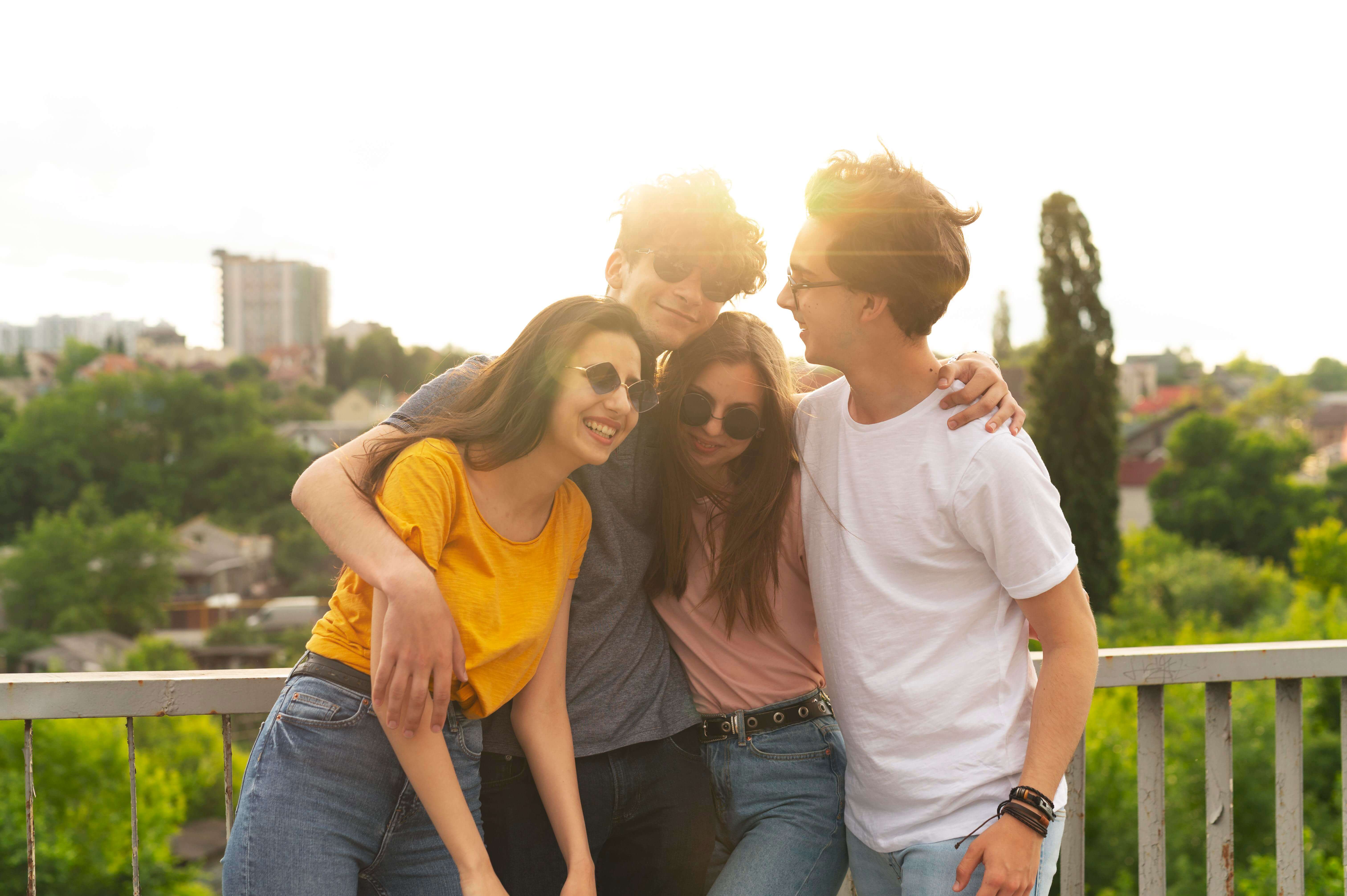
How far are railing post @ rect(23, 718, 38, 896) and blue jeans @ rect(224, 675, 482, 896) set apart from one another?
64 centimetres

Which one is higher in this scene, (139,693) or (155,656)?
(139,693)

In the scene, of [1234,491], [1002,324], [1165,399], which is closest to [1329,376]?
[1165,399]

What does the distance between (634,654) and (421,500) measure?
57cm

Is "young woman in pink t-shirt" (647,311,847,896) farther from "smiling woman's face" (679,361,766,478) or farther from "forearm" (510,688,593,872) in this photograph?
Result: "forearm" (510,688,593,872)

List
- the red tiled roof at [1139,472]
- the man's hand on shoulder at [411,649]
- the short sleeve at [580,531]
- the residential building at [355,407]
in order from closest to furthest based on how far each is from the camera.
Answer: the man's hand on shoulder at [411,649] → the short sleeve at [580,531] → the red tiled roof at [1139,472] → the residential building at [355,407]

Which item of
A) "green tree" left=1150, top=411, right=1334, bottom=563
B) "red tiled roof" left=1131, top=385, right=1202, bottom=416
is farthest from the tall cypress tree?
"red tiled roof" left=1131, top=385, right=1202, bottom=416

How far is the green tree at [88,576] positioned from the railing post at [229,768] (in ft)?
208

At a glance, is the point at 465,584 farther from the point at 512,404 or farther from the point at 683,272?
the point at 683,272

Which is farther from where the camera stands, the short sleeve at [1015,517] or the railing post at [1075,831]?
the railing post at [1075,831]

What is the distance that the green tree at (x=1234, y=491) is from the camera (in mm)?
47562

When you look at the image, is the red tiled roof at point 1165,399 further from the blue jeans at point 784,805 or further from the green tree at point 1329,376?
the blue jeans at point 784,805

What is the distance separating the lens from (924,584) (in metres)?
1.77

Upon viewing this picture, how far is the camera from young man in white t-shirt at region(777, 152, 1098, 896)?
1666 mm

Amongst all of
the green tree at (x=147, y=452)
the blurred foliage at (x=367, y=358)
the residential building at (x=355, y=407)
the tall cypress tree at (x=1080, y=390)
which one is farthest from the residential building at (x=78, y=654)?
the tall cypress tree at (x=1080, y=390)
